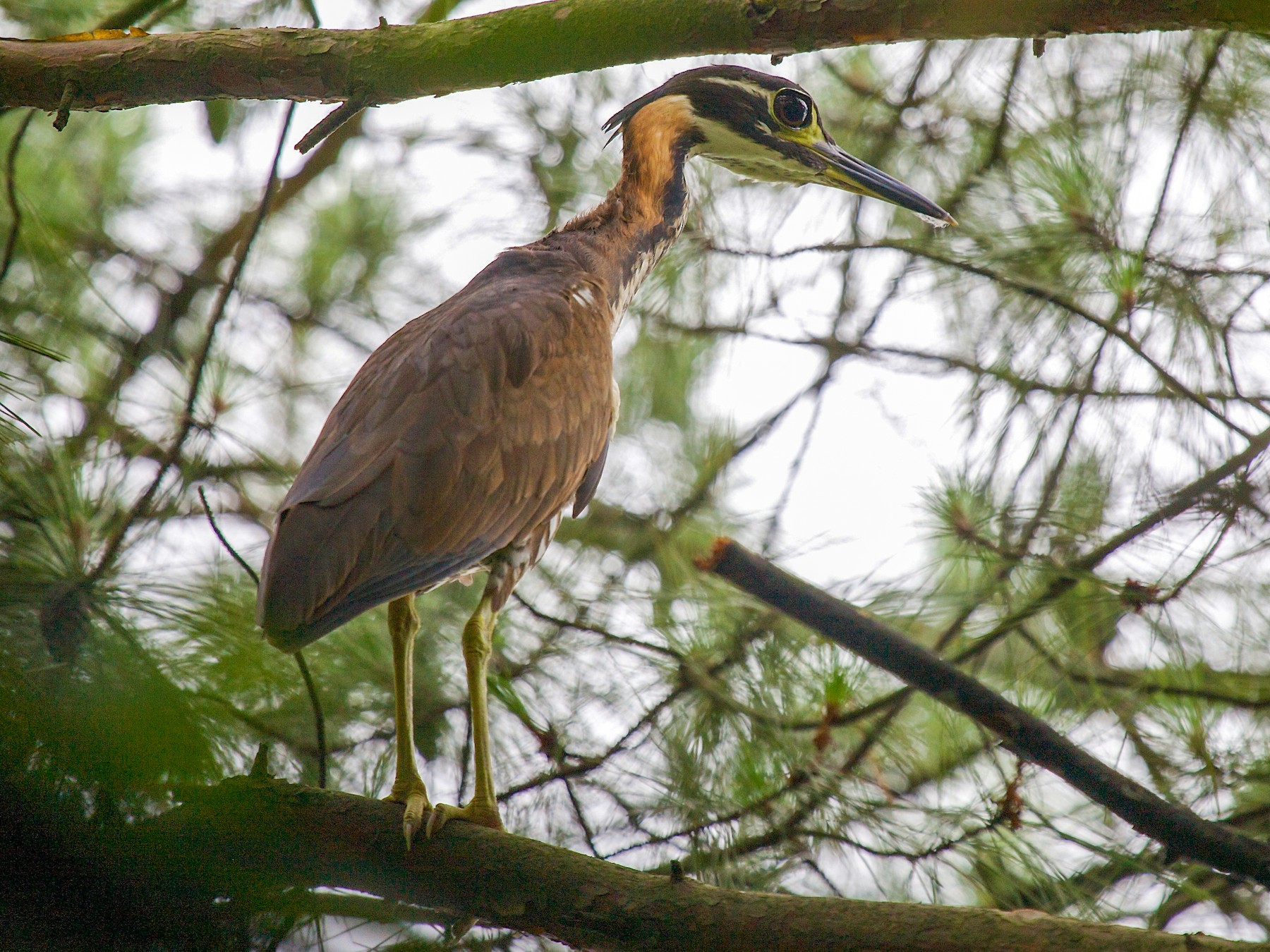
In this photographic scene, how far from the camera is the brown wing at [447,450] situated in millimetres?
1699

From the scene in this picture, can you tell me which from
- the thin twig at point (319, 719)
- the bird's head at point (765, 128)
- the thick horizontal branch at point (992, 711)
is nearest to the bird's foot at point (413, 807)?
the thin twig at point (319, 719)

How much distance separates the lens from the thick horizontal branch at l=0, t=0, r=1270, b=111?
1694 mm

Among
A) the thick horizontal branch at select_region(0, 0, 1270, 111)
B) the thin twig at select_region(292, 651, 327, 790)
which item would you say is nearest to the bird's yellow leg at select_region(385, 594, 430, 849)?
the thin twig at select_region(292, 651, 327, 790)

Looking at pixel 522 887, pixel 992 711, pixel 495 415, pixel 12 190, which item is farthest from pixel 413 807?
pixel 12 190

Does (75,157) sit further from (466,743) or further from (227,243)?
(466,743)

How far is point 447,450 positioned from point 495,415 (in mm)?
139

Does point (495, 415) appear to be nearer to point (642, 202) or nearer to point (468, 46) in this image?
point (468, 46)

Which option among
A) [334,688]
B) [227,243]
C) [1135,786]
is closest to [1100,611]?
[1135,786]

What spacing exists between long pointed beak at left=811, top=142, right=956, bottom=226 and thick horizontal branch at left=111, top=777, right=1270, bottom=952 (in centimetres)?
158

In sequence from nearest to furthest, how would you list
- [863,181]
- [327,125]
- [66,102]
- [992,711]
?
[992,711], [327,125], [66,102], [863,181]

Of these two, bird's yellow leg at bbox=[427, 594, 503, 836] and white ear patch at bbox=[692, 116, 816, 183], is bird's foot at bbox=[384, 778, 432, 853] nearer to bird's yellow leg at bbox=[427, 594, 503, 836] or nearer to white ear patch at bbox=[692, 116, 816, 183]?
bird's yellow leg at bbox=[427, 594, 503, 836]

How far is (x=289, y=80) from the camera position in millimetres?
1927

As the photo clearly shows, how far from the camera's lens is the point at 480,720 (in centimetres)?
203

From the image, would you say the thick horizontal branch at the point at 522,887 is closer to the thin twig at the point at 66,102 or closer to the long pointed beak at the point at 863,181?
the thin twig at the point at 66,102
